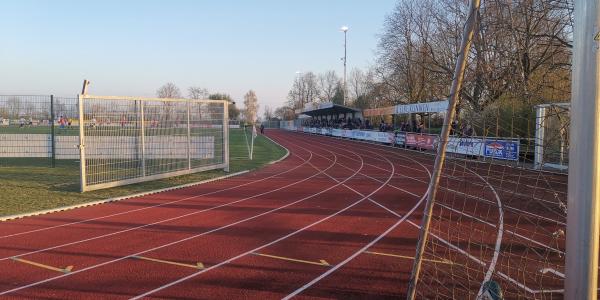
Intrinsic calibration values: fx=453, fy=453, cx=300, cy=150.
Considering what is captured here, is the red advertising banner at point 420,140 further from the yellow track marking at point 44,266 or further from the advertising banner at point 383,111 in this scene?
the yellow track marking at point 44,266

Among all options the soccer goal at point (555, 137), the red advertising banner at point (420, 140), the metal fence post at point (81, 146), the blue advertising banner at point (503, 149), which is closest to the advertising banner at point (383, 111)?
the red advertising banner at point (420, 140)

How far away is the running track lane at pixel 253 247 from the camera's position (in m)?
5.18

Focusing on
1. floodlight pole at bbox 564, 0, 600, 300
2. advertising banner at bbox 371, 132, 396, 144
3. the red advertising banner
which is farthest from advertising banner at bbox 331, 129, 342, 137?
floodlight pole at bbox 564, 0, 600, 300

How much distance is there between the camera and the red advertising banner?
25.5 meters

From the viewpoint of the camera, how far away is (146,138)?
44.1 ft

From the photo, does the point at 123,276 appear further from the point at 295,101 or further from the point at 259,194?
the point at 295,101

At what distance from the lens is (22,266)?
591 centimetres

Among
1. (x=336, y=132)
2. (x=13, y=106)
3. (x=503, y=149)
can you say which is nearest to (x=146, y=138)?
(x=13, y=106)

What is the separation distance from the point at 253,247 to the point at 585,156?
5.43 meters

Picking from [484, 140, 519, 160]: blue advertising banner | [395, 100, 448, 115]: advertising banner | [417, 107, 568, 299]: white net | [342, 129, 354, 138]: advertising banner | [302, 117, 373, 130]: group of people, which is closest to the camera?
[417, 107, 568, 299]: white net

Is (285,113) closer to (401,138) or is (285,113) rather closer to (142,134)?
(401,138)

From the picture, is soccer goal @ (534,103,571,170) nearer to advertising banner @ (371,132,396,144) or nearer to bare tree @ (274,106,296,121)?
advertising banner @ (371,132,396,144)

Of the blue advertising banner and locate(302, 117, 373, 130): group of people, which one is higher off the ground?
locate(302, 117, 373, 130): group of people

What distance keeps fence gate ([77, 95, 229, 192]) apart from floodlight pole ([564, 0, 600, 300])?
37.5ft
